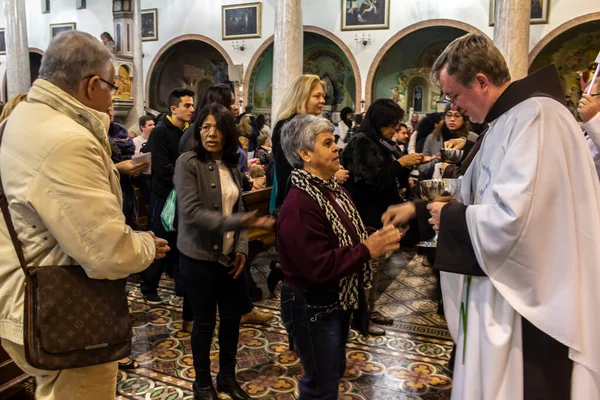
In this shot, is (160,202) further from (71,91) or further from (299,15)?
(299,15)

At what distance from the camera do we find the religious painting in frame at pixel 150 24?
58.8ft

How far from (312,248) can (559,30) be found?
43.7 ft

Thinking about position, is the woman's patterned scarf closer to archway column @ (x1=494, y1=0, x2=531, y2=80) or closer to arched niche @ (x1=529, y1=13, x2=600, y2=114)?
archway column @ (x1=494, y1=0, x2=531, y2=80)

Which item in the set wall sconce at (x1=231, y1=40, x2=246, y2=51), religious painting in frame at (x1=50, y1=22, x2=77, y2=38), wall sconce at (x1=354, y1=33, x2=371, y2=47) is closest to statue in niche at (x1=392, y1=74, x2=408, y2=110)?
wall sconce at (x1=354, y1=33, x2=371, y2=47)

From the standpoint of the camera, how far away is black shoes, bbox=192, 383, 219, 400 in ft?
9.56

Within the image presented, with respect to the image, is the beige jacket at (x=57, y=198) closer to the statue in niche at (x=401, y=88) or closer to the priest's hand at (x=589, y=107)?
the priest's hand at (x=589, y=107)

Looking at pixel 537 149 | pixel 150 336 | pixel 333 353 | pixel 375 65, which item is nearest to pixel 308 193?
pixel 333 353

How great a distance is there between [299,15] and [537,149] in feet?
29.3

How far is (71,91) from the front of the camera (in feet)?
5.86

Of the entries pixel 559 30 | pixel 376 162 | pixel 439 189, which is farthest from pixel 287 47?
pixel 439 189

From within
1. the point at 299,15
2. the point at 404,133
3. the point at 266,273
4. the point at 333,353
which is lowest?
the point at 266,273

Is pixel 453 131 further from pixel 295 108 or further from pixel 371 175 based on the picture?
pixel 295 108

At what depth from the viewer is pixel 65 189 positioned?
Result: 1637mm

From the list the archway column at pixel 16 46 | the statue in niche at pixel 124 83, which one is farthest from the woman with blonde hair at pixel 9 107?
the statue in niche at pixel 124 83
